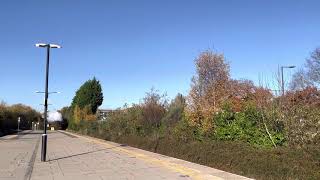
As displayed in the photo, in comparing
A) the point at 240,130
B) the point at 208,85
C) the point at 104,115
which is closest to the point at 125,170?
the point at 240,130

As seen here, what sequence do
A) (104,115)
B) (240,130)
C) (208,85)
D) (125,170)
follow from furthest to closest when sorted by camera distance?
(104,115)
(208,85)
(240,130)
(125,170)

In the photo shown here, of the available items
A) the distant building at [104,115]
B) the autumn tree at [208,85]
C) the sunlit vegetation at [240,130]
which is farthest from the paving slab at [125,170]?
the distant building at [104,115]

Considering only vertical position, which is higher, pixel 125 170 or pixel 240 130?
pixel 240 130

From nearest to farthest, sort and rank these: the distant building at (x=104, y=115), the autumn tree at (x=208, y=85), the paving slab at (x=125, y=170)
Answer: the paving slab at (x=125, y=170)
the autumn tree at (x=208, y=85)
the distant building at (x=104, y=115)

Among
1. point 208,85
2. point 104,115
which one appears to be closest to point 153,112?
point 208,85

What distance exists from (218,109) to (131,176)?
1343cm

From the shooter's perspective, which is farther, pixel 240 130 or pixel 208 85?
pixel 208 85

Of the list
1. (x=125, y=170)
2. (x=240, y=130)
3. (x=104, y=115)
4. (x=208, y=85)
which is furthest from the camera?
(x=104, y=115)

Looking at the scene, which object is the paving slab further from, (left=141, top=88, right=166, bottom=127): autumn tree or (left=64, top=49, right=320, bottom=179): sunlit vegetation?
(left=141, top=88, right=166, bottom=127): autumn tree

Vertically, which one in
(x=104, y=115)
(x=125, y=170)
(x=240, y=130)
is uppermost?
(x=104, y=115)

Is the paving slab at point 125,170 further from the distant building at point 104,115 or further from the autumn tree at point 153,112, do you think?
the distant building at point 104,115

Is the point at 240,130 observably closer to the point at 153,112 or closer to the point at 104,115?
the point at 153,112

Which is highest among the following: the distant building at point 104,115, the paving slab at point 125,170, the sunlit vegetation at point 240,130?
the distant building at point 104,115

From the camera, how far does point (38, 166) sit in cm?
1956
